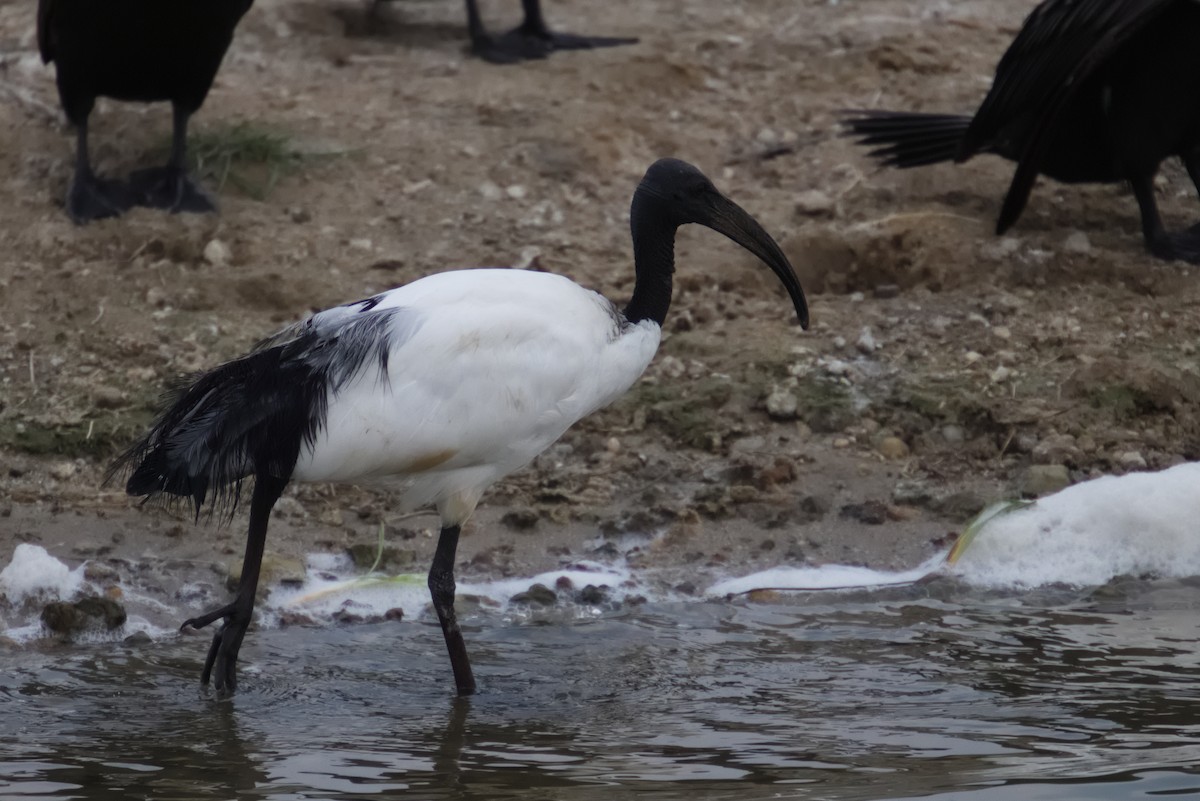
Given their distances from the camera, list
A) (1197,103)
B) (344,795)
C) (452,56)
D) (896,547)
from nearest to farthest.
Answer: (344,795), (896,547), (1197,103), (452,56)

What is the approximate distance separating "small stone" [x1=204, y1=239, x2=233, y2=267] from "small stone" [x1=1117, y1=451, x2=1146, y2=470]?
3537mm

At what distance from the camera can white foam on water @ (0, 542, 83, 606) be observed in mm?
5395

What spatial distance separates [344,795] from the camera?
413 cm

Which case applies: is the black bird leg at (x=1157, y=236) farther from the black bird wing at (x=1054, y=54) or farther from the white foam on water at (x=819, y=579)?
the white foam on water at (x=819, y=579)

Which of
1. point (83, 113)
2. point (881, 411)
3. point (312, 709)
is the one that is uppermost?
point (83, 113)

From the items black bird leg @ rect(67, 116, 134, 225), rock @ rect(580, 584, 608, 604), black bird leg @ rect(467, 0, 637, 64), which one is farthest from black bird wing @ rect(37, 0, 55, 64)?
rock @ rect(580, 584, 608, 604)

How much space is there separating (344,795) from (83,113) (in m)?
4.33

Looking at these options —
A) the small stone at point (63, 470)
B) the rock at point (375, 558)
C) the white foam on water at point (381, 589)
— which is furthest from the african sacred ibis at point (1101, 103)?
the small stone at point (63, 470)

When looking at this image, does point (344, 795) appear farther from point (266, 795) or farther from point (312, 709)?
point (312, 709)

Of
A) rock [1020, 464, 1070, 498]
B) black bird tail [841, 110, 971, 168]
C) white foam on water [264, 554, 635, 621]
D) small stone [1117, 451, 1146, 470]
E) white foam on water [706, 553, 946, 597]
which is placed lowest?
white foam on water [264, 554, 635, 621]

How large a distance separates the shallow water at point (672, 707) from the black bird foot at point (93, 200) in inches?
106

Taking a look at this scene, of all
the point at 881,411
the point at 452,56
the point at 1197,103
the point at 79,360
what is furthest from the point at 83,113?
the point at 1197,103

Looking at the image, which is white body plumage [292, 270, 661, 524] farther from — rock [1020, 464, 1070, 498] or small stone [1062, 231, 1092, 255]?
small stone [1062, 231, 1092, 255]

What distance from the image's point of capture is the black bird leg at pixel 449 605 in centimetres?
496
